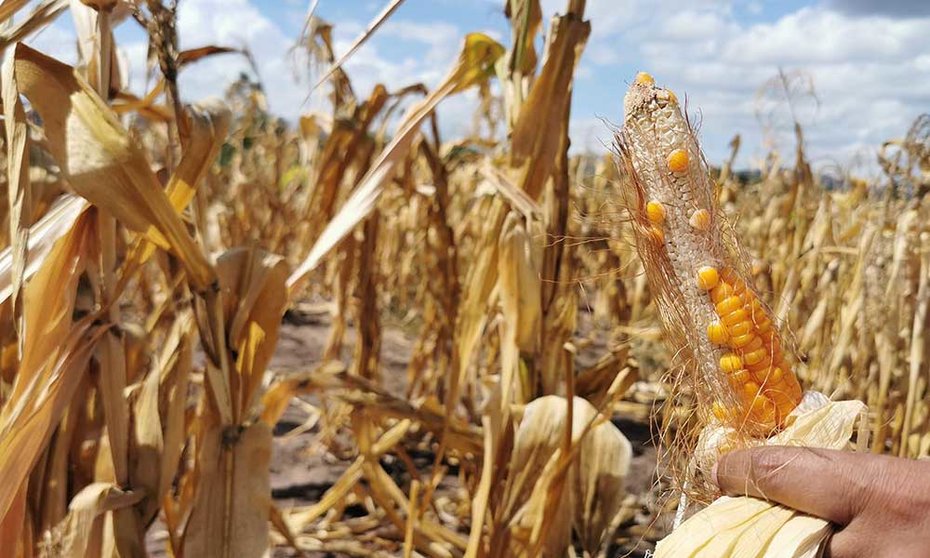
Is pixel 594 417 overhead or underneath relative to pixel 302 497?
overhead

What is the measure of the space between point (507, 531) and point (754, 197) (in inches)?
176

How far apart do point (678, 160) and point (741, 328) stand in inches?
6.6

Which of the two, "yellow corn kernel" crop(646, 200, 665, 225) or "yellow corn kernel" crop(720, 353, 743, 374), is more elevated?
"yellow corn kernel" crop(646, 200, 665, 225)

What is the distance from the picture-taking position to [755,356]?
2.50 ft

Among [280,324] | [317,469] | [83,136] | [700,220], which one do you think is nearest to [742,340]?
[700,220]

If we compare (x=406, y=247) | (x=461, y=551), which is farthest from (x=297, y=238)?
(x=461, y=551)

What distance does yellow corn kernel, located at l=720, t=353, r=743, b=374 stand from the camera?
0.77 metres

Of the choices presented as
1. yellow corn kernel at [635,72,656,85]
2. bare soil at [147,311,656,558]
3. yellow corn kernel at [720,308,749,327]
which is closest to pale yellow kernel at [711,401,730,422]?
yellow corn kernel at [720,308,749,327]

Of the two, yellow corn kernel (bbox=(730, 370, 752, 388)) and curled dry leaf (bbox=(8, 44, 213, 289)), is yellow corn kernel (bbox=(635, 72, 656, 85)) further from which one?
curled dry leaf (bbox=(8, 44, 213, 289))

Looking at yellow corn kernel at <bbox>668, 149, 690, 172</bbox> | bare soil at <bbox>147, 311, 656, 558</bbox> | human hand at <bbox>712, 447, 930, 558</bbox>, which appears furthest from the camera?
bare soil at <bbox>147, 311, 656, 558</bbox>

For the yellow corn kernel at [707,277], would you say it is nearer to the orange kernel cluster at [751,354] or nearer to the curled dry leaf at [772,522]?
the orange kernel cluster at [751,354]

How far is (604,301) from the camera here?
20.2 ft

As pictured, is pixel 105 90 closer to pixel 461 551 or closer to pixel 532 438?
pixel 532 438

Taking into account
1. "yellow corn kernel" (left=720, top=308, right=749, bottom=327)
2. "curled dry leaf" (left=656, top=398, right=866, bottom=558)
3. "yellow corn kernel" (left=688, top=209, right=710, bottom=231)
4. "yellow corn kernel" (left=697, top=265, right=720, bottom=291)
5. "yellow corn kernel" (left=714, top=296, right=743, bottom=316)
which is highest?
"yellow corn kernel" (left=688, top=209, right=710, bottom=231)
